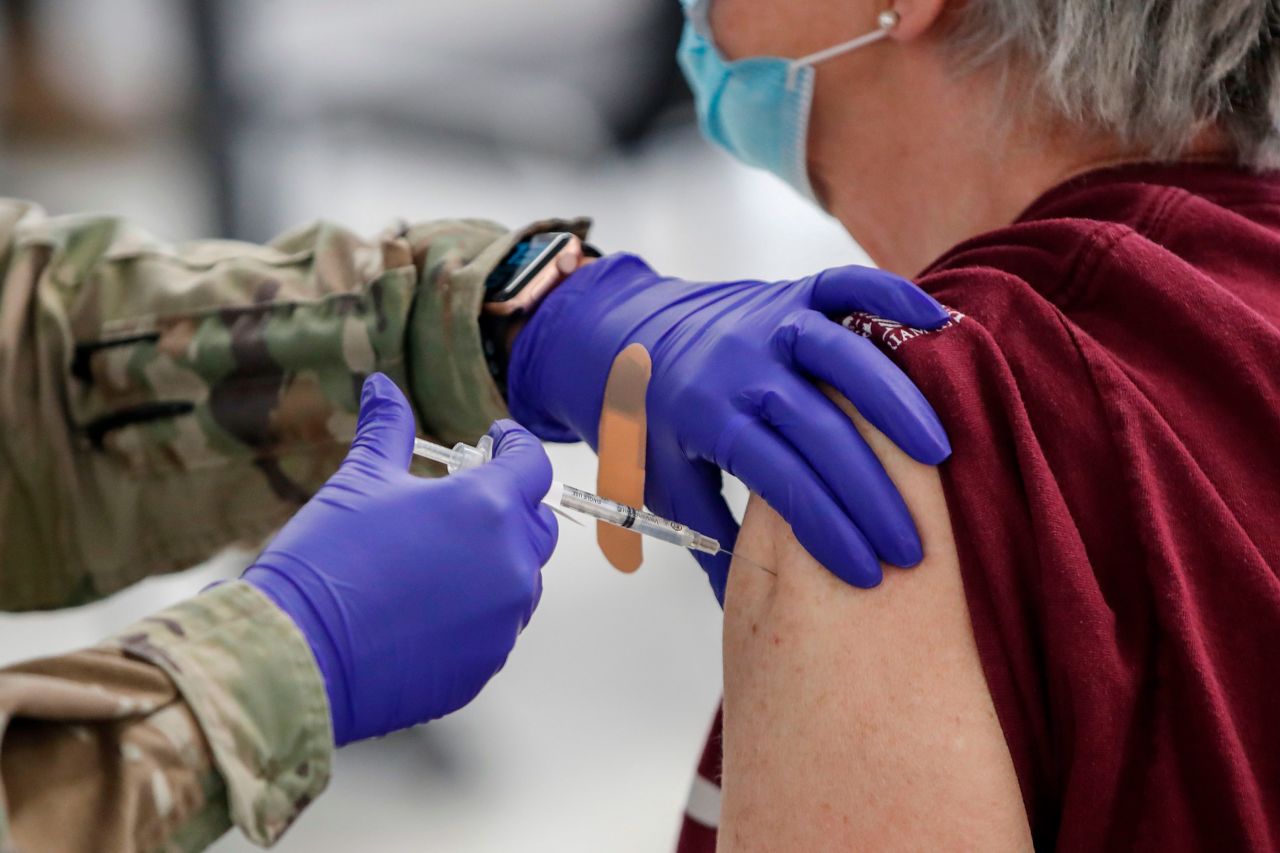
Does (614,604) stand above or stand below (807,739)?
below

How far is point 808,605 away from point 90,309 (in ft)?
3.61

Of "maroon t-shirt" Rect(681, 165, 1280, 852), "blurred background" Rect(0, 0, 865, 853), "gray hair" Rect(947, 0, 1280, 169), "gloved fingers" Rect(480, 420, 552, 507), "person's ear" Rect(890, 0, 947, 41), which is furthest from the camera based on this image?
"blurred background" Rect(0, 0, 865, 853)

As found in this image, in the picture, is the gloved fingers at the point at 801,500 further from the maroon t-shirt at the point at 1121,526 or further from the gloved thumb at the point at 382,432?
the gloved thumb at the point at 382,432

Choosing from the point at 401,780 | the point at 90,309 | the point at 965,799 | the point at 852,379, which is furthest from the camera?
the point at 401,780

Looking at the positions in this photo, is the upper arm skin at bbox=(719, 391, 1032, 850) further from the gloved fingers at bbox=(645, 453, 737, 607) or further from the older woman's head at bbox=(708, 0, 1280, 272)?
the older woman's head at bbox=(708, 0, 1280, 272)

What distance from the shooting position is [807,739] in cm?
77

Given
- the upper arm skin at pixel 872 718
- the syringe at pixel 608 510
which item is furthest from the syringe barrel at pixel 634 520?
the upper arm skin at pixel 872 718

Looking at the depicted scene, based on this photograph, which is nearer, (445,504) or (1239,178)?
(445,504)

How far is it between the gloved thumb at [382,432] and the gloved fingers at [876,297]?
394mm

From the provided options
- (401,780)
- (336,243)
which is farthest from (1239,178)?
(401,780)

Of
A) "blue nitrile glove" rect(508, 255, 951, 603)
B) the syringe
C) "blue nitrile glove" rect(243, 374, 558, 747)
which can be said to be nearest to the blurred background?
"blue nitrile glove" rect(508, 255, 951, 603)

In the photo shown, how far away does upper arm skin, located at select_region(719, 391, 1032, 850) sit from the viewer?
0.73 meters

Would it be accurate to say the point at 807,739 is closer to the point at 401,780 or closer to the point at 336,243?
the point at 336,243

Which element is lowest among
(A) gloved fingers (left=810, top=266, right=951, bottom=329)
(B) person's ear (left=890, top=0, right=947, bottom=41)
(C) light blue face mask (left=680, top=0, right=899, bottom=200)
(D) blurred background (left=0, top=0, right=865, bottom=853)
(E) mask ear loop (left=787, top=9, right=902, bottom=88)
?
(D) blurred background (left=0, top=0, right=865, bottom=853)
